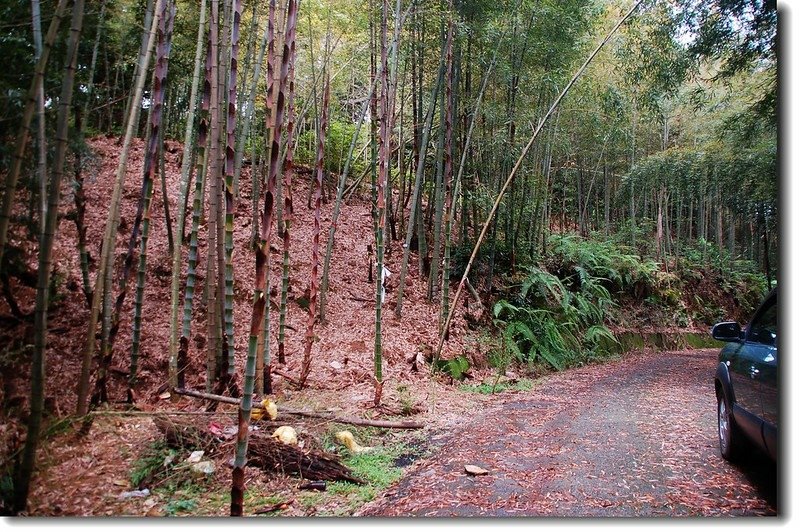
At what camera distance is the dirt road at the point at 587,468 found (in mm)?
2393

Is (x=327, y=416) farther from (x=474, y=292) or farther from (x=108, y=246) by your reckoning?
(x=474, y=292)

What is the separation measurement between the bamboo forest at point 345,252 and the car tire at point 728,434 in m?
0.13

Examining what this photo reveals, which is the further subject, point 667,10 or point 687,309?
point 687,309

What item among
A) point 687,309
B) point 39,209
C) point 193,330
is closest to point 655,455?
point 39,209

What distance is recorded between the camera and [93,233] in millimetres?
6684

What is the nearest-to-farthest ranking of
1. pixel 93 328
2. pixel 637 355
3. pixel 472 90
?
pixel 93 328
pixel 472 90
pixel 637 355

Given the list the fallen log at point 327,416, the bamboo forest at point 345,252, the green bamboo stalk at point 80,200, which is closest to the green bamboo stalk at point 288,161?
the bamboo forest at point 345,252

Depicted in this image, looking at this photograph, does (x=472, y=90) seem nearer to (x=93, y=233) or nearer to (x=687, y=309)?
(x=93, y=233)

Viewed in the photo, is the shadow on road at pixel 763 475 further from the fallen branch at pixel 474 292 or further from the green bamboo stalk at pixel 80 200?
the fallen branch at pixel 474 292

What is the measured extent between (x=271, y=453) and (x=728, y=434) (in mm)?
2791

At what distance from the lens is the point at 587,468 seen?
2934 mm

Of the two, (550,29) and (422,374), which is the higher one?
(550,29)

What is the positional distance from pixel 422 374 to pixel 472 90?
4.92m

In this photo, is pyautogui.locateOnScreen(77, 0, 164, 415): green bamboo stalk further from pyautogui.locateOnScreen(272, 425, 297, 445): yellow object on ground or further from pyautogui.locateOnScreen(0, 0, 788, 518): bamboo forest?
pyautogui.locateOnScreen(272, 425, 297, 445): yellow object on ground
